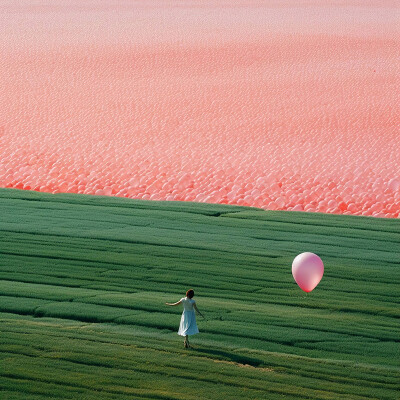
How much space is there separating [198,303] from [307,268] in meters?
1.87

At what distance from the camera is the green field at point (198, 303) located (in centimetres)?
866

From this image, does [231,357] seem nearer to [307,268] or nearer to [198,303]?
[307,268]

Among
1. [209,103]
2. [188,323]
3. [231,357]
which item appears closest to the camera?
[188,323]

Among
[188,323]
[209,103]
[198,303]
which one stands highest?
[209,103]

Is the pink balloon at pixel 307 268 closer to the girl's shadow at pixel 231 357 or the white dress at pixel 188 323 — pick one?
the girl's shadow at pixel 231 357

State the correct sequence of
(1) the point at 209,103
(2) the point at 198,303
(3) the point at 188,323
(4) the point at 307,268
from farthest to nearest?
(1) the point at 209,103 → (2) the point at 198,303 → (4) the point at 307,268 → (3) the point at 188,323

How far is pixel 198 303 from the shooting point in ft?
36.9

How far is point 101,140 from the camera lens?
25.8m

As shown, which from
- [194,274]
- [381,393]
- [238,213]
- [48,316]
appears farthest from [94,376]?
[238,213]

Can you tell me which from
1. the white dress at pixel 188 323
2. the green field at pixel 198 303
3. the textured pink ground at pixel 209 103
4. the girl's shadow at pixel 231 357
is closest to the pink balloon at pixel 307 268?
the green field at pixel 198 303

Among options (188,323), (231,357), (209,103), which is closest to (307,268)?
(231,357)

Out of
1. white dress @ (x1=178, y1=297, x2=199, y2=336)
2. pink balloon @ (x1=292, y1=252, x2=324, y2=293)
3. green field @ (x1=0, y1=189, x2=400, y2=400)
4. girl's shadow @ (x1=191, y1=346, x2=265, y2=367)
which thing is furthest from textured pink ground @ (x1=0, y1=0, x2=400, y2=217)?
white dress @ (x1=178, y1=297, x2=199, y2=336)

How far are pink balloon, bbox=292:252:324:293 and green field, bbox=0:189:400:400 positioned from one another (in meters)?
0.61

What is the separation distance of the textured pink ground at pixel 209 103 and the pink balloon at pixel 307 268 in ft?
28.0
